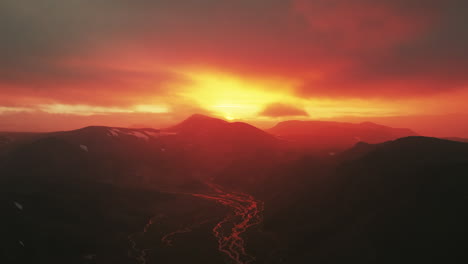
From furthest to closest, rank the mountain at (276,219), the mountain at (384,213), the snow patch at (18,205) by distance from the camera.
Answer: the snow patch at (18,205), the mountain at (276,219), the mountain at (384,213)

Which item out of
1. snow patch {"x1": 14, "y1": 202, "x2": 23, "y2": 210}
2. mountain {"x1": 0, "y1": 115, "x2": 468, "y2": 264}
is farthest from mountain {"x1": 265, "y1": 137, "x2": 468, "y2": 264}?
snow patch {"x1": 14, "y1": 202, "x2": 23, "y2": 210}

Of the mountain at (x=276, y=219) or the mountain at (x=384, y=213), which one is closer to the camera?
the mountain at (x=384, y=213)

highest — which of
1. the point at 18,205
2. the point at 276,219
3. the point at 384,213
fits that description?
the point at 384,213

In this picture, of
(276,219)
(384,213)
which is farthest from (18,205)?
(384,213)

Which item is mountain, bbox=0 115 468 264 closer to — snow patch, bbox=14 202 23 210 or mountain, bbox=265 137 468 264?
mountain, bbox=265 137 468 264

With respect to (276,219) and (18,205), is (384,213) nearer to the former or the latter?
(276,219)

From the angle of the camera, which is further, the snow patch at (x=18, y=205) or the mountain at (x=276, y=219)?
the snow patch at (x=18, y=205)

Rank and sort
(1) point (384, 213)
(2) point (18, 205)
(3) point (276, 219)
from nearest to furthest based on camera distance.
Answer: (1) point (384, 213) < (2) point (18, 205) < (3) point (276, 219)

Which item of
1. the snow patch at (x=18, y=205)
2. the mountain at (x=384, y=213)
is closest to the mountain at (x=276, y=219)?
the mountain at (x=384, y=213)

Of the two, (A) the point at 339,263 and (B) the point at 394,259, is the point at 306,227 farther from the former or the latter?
(B) the point at 394,259

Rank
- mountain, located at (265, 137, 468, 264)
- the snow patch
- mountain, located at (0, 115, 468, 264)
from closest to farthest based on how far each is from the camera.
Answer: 1. mountain, located at (265, 137, 468, 264)
2. mountain, located at (0, 115, 468, 264)
3. the snow patch

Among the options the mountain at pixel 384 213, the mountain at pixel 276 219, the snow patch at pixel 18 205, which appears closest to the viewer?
the mountain at pixel 384 213

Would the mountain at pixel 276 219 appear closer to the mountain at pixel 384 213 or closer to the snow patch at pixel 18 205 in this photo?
the mountain at pixel 384 213
